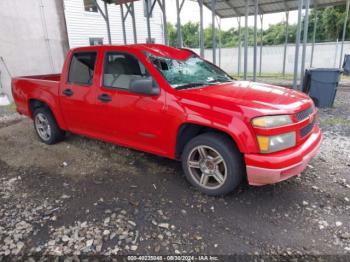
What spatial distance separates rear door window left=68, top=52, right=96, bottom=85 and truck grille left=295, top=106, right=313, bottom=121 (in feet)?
9.58

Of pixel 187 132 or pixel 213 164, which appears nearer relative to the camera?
pixel 213 164

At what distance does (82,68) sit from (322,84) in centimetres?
619

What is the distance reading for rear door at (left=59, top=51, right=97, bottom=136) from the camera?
412 cm

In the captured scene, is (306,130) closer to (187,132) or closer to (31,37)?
(187,132)

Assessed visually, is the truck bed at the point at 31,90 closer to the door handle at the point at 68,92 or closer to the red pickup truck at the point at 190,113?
the red pickup truck at the point at 190,113

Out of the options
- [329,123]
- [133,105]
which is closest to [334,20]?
[329,123]

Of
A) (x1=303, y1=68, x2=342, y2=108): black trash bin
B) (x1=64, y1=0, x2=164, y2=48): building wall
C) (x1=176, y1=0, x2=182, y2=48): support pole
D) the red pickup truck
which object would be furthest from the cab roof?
(x1=64, y1=0, x2=164, y2=48): building wall

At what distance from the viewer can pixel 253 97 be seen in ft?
10.1

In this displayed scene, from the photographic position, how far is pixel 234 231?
106 inches

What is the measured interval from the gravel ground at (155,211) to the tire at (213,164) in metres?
0.17

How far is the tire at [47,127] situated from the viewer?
503 centimetres

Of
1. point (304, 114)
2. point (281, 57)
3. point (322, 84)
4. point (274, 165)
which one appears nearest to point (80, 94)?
point (274, 165)

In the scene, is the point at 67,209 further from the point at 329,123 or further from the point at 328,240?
the point at 329,123

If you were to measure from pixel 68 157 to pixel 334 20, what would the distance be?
102 ft
